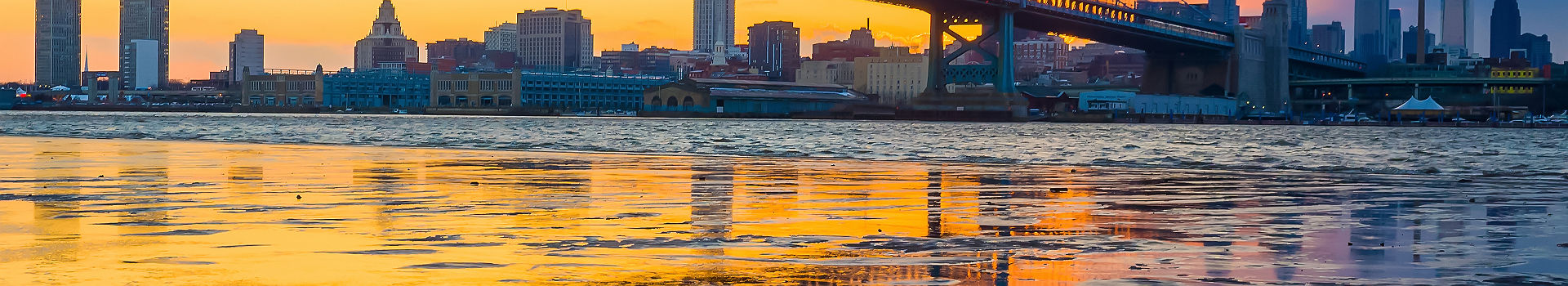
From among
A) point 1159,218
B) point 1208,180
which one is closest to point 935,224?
point 1159,218

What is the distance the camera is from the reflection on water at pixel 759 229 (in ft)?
25.7

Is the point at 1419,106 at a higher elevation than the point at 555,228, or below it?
higher

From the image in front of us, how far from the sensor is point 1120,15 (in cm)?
13138

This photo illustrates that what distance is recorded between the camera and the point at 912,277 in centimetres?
764

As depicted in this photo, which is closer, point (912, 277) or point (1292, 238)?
point (912, 277)

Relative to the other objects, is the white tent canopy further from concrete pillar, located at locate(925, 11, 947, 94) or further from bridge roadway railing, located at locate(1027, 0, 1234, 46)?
concrete pillar, located at locate(925, 11, 947, 94)

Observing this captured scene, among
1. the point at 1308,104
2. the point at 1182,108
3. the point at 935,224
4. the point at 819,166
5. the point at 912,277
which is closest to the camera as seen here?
the point at 912,277

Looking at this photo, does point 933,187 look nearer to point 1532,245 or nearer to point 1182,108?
point 1532,245

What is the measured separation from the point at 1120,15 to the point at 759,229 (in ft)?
407

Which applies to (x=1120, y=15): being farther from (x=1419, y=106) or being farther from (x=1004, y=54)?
(x=1419, y=106)

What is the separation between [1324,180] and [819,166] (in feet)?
24.4

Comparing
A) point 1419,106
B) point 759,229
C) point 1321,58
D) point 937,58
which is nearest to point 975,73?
point 937,58

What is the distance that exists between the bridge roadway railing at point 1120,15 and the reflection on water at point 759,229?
4078 inches

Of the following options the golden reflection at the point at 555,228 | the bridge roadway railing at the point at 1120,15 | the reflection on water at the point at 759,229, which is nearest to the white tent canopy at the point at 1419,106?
the bridge roadway railing at the point at 1120,15
